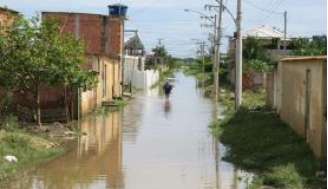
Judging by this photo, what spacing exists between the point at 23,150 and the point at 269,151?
5.88 m

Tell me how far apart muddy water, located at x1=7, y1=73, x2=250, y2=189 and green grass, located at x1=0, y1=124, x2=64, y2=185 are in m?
0.35

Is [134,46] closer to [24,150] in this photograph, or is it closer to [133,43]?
[133,43]

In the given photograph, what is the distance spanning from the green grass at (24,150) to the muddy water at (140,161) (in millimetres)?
347

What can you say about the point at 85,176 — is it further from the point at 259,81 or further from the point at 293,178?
the point at 259,81

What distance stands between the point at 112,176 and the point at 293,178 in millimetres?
4137

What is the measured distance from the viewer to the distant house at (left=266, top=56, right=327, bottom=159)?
1484cm

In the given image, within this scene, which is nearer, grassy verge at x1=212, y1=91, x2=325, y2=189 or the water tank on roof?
grassy verge at x1=212, y1=91, x2=325, y2=189

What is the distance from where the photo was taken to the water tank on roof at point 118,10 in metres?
54.7

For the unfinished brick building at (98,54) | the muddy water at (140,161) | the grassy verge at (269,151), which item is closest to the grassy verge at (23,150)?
the muddy water at (140,161)

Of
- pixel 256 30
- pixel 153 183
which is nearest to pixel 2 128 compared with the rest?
pixel 153 183

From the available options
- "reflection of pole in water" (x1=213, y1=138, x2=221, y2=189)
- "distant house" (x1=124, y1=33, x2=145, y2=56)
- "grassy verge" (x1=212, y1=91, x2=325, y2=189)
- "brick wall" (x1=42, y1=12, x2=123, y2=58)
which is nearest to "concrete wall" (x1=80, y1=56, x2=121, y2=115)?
"brick wall" (x1=42, y1=12, x2=123, y2=58)

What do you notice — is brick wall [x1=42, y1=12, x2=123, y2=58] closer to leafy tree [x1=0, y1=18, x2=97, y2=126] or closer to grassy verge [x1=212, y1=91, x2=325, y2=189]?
grassy verge [x1=212, y1=91, x2=325, y2=189]

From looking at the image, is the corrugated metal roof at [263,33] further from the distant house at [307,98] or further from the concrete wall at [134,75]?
the distant house at [307,98]

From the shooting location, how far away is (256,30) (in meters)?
77.2
